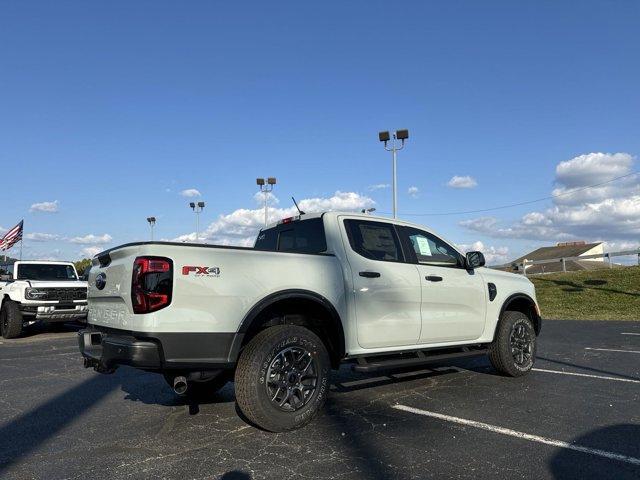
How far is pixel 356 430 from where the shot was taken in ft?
14.3

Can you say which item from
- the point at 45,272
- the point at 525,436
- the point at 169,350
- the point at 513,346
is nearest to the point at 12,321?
the point at 45,272

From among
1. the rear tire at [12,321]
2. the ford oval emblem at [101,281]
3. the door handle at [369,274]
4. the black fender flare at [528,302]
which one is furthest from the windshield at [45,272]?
the black fender flare at [528,302]

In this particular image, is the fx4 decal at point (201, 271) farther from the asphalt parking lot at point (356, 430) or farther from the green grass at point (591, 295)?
the green grass at point (591, 295)

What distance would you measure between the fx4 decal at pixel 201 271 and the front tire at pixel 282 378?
68 cm

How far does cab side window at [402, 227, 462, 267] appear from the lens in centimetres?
576

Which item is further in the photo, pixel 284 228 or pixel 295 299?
pixel 284 228

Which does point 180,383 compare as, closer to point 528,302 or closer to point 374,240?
point 374,240

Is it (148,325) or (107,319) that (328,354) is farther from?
(107,319)

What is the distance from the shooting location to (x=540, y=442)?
396 cm

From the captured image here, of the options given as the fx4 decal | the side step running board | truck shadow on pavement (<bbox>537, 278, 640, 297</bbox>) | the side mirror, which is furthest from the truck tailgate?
truck shadow on pavement (<bbox>537, 278, 640, 297</bbox>)

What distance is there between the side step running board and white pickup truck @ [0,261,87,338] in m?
9.02

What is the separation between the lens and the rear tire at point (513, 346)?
634cm

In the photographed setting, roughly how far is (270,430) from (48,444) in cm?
177

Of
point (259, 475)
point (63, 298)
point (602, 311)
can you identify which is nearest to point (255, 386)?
point (259, 475)
